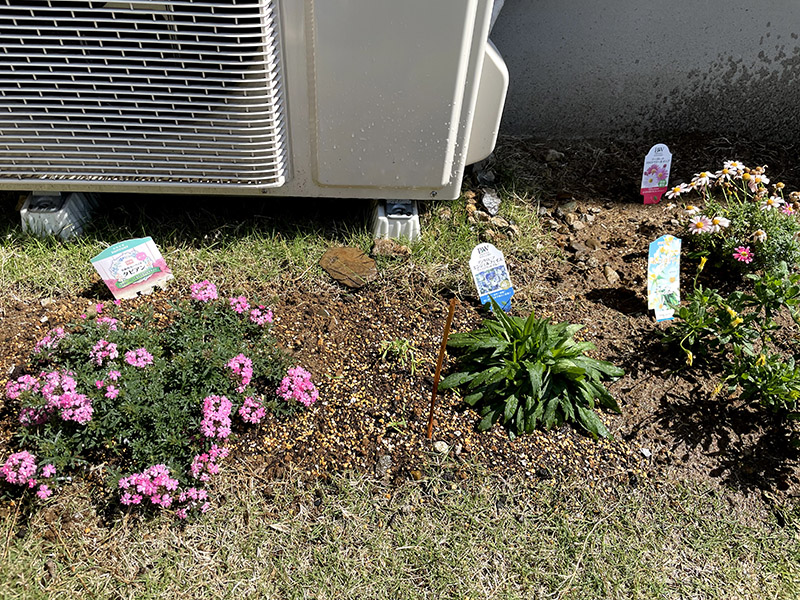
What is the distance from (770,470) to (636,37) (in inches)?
78.8

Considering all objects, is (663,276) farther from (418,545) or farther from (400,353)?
(418,545)

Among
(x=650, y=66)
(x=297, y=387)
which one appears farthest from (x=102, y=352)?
(x=650, y=66)

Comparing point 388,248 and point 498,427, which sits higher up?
point 388,248

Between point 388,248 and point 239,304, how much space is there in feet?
2.08

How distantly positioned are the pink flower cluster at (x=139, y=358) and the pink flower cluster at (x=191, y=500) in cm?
39

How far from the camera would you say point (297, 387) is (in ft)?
6.64

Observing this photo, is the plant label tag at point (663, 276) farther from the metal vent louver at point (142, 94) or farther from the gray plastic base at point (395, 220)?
the metal vent louver at point (142, 94)

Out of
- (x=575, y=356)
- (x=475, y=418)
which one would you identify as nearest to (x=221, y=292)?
(x=475, y=418)

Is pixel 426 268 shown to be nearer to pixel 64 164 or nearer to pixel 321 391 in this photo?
pixel 321 391

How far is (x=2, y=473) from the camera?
1820mm

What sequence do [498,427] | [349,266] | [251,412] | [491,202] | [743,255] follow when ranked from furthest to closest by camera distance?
[491,202], [349,266], [743,255], [498,427], [251,412]

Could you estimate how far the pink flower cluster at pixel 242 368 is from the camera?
196 centimetres

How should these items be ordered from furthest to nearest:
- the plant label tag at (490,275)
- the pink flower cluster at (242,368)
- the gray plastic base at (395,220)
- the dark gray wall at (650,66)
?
the dark gray wall at (650,66) → the gray plastic base at (395,220) → the plant label tag at (490,275) → the pink flower cluster at (242,368)

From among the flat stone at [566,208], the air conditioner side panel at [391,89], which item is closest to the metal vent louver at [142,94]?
the air conditioner side panel at [391,89]
